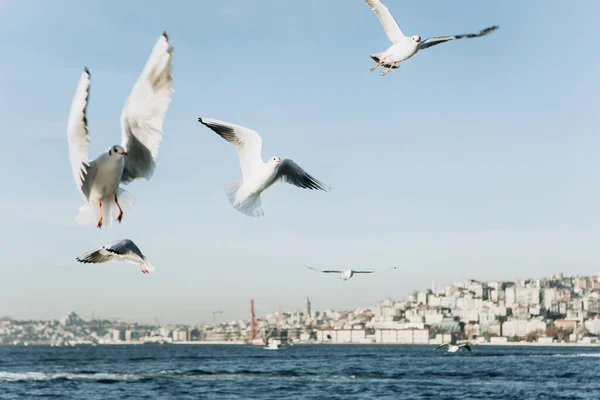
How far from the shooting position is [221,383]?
186ft

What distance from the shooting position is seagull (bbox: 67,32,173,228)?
4.38 meters

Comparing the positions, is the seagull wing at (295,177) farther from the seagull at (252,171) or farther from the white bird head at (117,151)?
the white bird head at (117,151)

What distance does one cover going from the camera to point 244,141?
7082 millimetres

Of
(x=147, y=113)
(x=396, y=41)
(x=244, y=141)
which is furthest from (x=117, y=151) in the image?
(x=396, y=41)

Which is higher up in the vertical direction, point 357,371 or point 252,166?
point 252,166

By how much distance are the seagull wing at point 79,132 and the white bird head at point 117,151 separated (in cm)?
52

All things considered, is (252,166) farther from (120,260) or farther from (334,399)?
(334,399)

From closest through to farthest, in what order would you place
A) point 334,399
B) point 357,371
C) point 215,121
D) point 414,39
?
point 215,121 → point 414,39 → point 334,399 → point 357,371

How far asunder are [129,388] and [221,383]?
6.32m

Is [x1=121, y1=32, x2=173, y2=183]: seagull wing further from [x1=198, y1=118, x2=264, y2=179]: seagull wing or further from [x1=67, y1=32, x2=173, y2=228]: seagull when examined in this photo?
[x1=198, y1=118, x2=264, y2=179]: seagull wing

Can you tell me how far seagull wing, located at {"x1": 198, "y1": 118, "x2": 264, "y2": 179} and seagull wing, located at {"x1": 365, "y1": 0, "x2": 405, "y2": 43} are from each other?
237 cm

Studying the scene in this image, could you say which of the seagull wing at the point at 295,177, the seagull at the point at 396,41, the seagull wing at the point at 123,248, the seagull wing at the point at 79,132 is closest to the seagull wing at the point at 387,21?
the seagull at the point at 396,41

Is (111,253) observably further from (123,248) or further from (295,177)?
(295,177)

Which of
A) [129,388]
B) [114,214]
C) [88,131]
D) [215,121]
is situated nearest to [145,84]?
[88,131]
